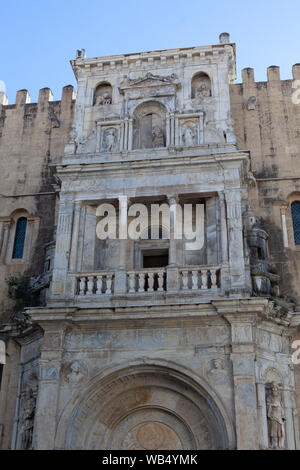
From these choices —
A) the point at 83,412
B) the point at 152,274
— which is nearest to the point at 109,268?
the point at 152,274

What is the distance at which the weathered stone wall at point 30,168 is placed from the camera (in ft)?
58.4

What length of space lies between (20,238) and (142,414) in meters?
6.71

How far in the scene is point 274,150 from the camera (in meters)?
18.0

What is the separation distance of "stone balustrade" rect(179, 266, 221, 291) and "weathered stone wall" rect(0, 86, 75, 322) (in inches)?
183

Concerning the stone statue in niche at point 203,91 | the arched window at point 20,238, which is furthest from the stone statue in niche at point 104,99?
the arched window at point 20,238

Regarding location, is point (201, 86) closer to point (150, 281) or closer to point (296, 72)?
point (296, 72)

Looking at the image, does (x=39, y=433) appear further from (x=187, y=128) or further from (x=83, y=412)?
(x=187, y=128)

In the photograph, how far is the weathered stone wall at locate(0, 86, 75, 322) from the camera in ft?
58.4

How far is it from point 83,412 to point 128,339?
6.23ft

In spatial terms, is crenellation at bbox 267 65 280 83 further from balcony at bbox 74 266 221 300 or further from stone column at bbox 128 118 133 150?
balcony at bbox 74 266 221 300

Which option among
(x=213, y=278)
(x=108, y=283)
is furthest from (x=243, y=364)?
(x=108, y=283)
